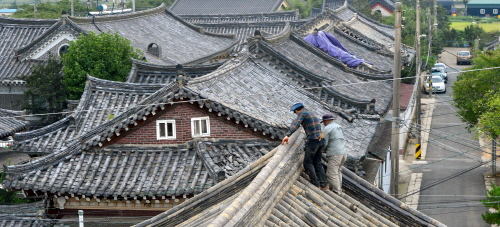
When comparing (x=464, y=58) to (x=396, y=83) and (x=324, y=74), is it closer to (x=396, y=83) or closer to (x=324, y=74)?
(x=324, y=74)

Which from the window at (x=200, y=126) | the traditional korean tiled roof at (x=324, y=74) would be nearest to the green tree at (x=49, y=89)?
the traditional korean tiled roof at (x=324, y=74)

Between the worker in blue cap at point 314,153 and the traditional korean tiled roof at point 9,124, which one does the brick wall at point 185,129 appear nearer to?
the worker in blue cap at point 314,153

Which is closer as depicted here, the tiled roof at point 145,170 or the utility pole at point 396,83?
the tiled roof at point 145,170

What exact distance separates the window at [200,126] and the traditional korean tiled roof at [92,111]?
11.6 ft

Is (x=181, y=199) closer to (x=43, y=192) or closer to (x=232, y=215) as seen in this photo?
(x=43, y=192)

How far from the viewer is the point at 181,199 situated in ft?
58.3

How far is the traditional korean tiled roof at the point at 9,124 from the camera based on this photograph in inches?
1080

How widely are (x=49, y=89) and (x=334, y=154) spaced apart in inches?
859

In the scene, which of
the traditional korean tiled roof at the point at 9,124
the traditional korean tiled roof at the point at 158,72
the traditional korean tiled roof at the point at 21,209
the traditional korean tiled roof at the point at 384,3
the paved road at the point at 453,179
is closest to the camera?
the traditional korean tiled roof at the point at 21,209

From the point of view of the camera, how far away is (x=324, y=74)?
99.2 feet

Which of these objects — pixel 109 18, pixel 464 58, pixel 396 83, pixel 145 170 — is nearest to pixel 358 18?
pixel 464 58

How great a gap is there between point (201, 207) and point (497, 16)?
85.6 m

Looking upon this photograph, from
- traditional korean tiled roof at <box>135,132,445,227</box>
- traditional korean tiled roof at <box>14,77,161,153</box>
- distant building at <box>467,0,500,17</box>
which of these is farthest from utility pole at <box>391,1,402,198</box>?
distant building at <box>467,0,500,17</box>

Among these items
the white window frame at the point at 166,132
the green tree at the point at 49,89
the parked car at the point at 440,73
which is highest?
the parked car at the point at 440,73
